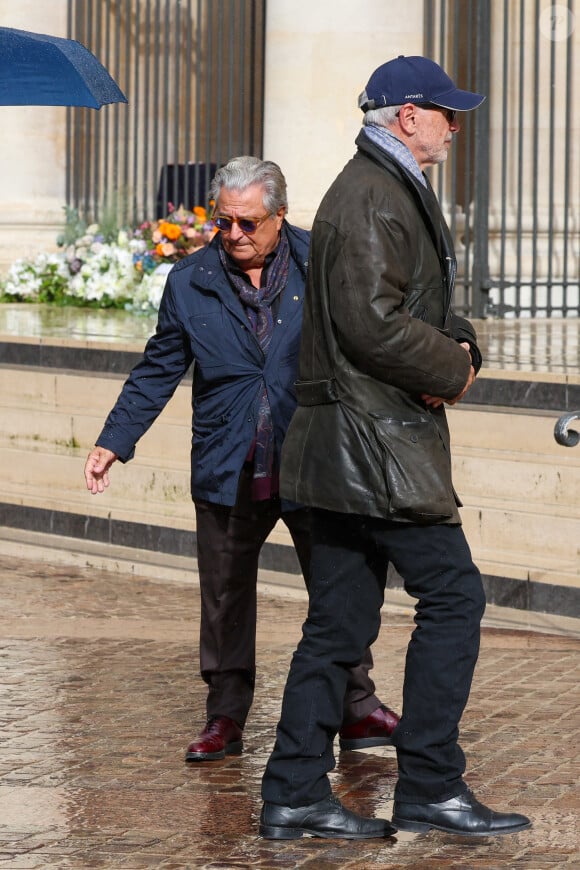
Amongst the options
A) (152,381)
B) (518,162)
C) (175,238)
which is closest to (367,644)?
(152,381)

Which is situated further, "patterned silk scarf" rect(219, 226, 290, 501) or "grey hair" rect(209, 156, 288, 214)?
"patterned silk scarf" rect(219, 226, 290, 501)

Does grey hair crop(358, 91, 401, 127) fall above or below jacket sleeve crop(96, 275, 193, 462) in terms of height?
above

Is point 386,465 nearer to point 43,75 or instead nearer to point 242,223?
point 242,223

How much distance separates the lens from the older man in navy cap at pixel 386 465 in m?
4.14

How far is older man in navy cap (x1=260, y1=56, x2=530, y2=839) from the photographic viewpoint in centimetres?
414

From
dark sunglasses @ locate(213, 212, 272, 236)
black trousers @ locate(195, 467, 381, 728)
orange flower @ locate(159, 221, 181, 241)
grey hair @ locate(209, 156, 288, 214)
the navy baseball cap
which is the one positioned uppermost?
the navy baseball cap

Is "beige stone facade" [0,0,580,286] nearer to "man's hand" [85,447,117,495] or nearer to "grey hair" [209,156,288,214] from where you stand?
"grey hair" [209,156,288,214]

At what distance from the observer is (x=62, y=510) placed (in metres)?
9.22

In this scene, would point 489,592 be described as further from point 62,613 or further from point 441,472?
point 441,472

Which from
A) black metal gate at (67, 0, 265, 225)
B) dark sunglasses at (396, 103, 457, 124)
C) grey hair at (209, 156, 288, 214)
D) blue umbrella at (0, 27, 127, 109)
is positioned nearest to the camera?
dark sunglasses at (396, 103, 457, 124)

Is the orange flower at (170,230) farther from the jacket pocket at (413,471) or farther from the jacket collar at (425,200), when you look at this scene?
the jacket pocket at (413,471)

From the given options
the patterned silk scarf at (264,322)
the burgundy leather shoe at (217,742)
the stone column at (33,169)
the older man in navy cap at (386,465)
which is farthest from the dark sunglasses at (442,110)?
the stone column at (33,169)

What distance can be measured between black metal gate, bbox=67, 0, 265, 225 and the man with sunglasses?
973 centimetres

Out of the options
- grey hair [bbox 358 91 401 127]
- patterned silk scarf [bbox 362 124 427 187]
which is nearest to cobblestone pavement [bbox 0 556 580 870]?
patterned silk scarf [bbox 362 124 427 187]
